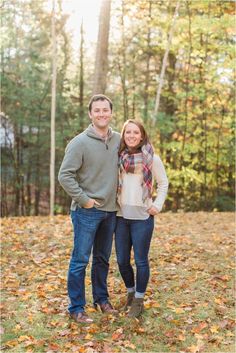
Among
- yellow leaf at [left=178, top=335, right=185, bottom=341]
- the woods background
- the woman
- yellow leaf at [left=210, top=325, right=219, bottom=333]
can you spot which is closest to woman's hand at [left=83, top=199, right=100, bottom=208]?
the woman

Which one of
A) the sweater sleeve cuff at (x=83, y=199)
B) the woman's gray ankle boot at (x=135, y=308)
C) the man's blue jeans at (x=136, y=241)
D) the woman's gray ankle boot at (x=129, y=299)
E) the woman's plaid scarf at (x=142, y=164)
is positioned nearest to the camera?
the sweater sleeve cuff at (x=83, y=199)

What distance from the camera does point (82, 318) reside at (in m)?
4.73

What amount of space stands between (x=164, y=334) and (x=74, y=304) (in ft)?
3.14

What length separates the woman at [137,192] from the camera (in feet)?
14.7

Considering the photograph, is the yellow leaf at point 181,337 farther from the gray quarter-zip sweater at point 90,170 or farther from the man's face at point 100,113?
the man's face at point 100,113

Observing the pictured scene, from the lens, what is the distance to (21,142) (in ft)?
59.2

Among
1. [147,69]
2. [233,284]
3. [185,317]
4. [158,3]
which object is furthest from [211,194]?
[185,317]

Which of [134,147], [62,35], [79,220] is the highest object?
[62,35]

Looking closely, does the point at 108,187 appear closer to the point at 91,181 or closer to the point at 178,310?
the point at 91,181

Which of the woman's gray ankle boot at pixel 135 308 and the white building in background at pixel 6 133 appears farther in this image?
the white building in background at pixel 6 133

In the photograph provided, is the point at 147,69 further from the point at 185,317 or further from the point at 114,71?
the point at 185,317

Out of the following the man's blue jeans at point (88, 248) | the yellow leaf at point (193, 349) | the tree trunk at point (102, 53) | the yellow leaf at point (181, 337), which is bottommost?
the yellow leaf at point (193, 349)

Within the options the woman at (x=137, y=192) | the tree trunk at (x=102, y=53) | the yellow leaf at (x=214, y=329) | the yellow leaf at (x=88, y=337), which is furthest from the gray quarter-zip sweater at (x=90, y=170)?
the tree trunk at (x=102, y=53)

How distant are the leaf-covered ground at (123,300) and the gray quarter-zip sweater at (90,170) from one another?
4.11 ft
